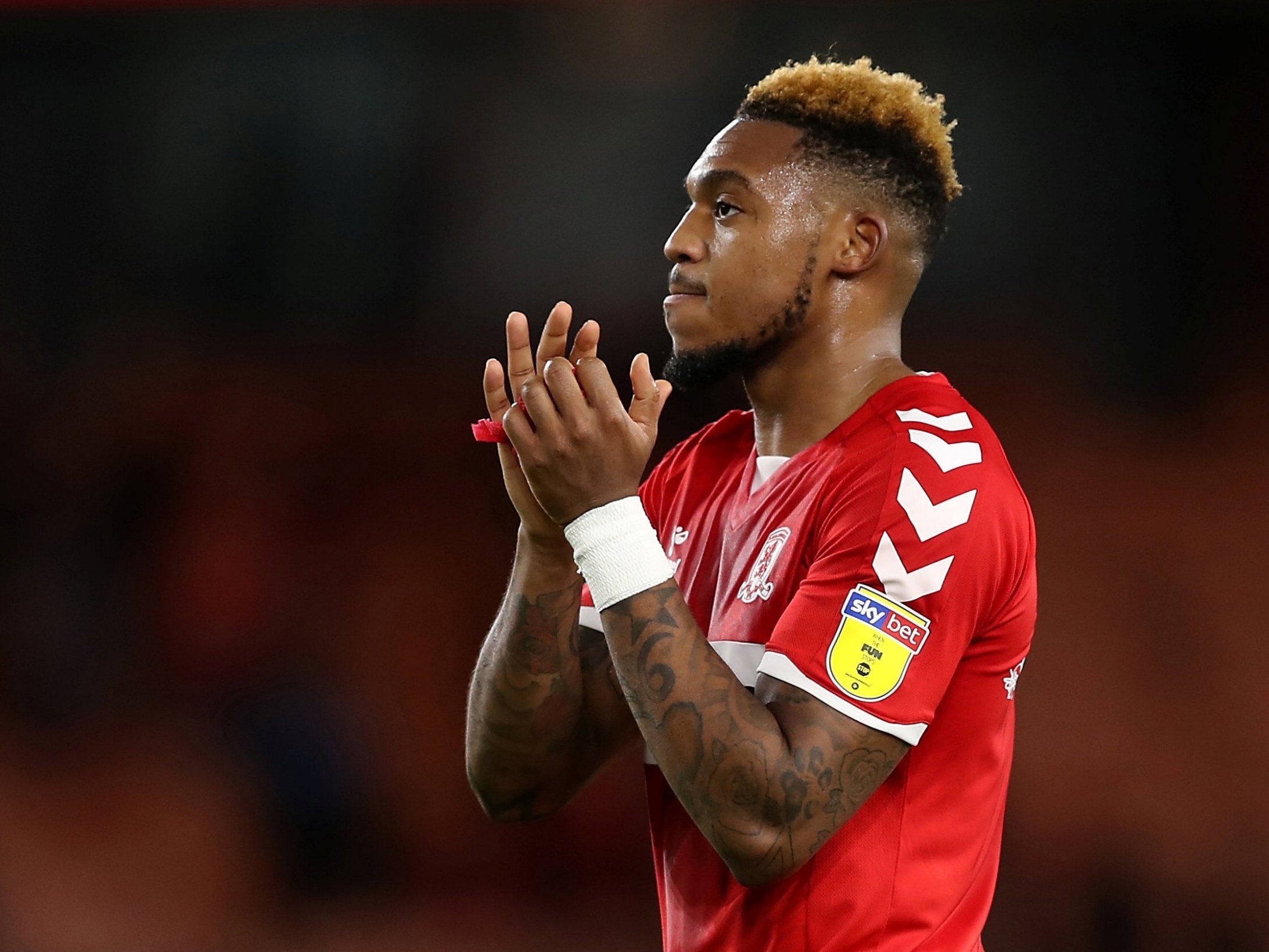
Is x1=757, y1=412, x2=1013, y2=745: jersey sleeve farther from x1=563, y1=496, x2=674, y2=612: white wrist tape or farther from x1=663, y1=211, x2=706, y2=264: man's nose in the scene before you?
x1=663, y1=211, x2=706, y2=264: man's nose

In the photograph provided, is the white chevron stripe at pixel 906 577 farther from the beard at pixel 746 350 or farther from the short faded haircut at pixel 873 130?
the short faded haircut at pixel 873 130

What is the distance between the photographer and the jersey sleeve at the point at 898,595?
52.7 inches

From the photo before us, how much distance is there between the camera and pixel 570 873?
12.6 ft

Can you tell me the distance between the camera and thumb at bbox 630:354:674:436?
1404 millimetres

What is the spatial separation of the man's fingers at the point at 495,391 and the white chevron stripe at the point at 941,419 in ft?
1.50

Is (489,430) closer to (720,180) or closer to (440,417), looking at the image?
(720,180)

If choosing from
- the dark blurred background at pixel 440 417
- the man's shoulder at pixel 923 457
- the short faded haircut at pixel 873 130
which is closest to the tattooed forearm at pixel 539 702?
the man's shoulder at pixel 923 457

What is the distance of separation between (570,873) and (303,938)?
77 centimetres

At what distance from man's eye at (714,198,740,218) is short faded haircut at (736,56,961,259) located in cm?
13

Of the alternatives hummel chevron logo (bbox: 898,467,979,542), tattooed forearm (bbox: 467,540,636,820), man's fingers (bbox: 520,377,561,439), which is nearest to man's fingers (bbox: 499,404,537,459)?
man's fingers (bbox: 520,377,561,439)

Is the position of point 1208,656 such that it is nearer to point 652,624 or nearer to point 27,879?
point 652,624

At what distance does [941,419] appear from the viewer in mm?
1536

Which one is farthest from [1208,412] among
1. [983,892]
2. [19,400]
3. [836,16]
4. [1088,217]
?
[19,400]

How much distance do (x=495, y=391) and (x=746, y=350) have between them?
0.35 metres
